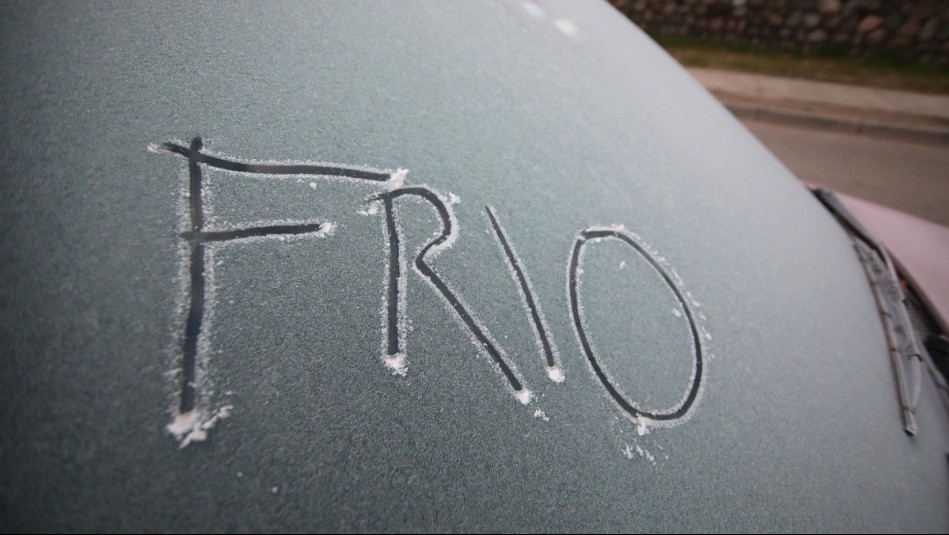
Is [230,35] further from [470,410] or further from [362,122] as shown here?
[470,410]

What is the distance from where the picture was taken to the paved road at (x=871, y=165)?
4344 mm

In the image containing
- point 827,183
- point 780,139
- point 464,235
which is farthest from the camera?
point 780,139

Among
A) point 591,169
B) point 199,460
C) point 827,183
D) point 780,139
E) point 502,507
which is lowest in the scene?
point 502,507

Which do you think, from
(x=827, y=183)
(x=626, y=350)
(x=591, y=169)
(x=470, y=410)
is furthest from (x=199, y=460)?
(x=827, y=183)

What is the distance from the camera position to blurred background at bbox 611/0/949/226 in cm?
476

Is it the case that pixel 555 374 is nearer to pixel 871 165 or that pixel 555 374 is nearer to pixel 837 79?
pixel 871 165

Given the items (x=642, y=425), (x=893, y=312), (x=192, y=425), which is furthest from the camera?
(x=893, y=312)

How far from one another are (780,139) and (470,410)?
588cm

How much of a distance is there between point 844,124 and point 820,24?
2611mm

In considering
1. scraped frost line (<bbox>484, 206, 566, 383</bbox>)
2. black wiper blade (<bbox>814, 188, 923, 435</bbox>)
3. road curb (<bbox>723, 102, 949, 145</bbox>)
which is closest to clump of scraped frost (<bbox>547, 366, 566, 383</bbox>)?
scraped frost line (<bbox>484, 206, 566, 383</bbox>)

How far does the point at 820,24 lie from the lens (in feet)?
23.1

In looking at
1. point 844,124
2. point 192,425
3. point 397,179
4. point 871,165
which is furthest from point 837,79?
point 192,425

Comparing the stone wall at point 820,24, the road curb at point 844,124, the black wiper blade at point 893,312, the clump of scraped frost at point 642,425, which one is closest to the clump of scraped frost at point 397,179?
the clump of scraped frost at point 642,425

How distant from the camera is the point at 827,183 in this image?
177 inches
